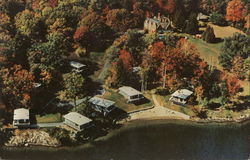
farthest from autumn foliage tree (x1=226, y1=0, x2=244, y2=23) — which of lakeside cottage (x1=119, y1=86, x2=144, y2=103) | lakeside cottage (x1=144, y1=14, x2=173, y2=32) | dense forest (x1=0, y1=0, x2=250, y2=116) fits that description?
lakeside cottage (x1=119, y1=86, x2=144, y2=103)

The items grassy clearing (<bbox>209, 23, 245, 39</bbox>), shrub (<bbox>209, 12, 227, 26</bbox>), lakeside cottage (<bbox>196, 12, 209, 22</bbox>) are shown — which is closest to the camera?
grassy clearing (<bbox>209, 23, 245, 39</bbox>)

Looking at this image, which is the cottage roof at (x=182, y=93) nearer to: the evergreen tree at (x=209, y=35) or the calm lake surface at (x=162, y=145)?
the calm lake surface at (x=162, y=145)

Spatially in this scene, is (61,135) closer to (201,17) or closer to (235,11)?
(201,17)

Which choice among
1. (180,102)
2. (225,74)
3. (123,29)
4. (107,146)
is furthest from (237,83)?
(107,146)

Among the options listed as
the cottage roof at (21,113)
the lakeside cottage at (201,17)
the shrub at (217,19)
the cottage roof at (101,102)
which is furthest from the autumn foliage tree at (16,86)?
the shrub at (217,19)

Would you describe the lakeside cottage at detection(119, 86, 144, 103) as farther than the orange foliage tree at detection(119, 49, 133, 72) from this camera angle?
No

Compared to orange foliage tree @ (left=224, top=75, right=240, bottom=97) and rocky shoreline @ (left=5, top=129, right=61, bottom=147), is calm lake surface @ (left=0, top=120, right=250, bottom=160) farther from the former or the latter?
orange foliage tree @ (left=224, top=75, right=240, bottom=97)

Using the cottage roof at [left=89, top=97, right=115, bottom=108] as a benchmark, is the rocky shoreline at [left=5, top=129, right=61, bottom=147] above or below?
below

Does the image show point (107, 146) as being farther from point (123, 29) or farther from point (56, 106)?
point (123, 29)
